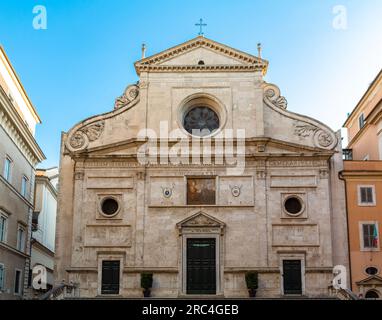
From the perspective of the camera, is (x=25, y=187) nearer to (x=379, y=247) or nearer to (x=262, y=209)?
(x=262, y=209)

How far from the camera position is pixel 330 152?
28500 millimetres

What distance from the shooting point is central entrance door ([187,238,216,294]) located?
88.7 ft

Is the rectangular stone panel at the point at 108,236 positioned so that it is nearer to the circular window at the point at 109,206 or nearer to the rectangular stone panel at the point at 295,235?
the circular window at the point at 109,206

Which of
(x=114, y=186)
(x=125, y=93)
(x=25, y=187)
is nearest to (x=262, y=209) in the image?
(x=114, y=186)

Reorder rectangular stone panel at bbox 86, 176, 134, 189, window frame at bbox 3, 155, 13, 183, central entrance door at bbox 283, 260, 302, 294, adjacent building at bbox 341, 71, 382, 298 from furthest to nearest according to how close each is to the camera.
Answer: window frame at bbox 3, 155, 13, 183 → rectangular stone panel at bbox 86, 176, 134, 189 → adjacent building at bbox 341, 71, 382, 298 → central entrance door at bbox 283, 260, 302, 294

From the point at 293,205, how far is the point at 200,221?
4592 mm

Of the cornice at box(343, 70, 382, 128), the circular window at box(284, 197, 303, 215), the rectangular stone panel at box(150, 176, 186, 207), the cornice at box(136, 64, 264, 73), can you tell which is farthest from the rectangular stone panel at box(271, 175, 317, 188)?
the cornice at box(343, 70, 382, 128)

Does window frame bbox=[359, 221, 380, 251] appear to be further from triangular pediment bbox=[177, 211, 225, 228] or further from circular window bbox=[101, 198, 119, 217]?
circular window bbox=[101, 198, 119, 217]

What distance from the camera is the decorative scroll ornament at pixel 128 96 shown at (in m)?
30.5

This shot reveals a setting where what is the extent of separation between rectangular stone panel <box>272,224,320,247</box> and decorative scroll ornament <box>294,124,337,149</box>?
4279 mm

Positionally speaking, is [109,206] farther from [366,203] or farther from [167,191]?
[366,203]

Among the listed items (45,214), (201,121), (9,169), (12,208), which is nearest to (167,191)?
(201,121)

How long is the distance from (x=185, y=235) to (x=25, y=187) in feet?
36.9

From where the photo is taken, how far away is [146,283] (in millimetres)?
26391
